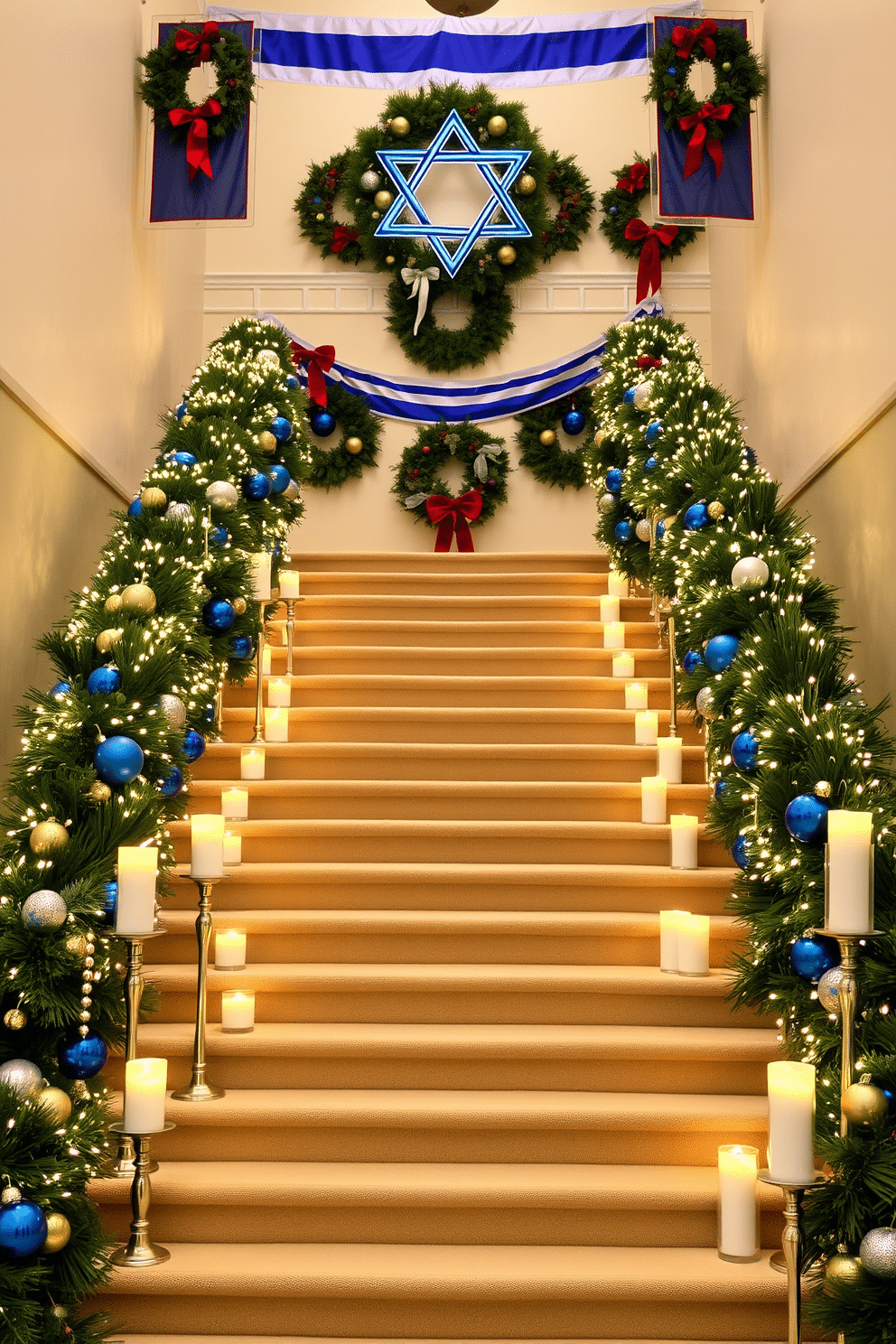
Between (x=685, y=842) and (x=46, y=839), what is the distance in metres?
1.98

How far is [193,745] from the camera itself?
3.88 m

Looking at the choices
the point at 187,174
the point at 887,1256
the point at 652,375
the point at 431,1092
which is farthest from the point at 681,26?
the point at 887,1256

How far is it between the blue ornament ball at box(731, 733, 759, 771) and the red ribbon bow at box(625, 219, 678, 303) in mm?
5505

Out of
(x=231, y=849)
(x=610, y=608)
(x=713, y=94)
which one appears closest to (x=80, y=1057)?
(x=231, y=849)

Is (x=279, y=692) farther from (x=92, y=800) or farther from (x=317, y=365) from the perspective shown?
(x=317, y=365)

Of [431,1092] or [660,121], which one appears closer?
[431,1092]

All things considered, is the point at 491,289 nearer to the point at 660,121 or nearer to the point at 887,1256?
the point at 660,121

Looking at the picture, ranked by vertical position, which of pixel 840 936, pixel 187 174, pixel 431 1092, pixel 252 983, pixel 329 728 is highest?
pixel 187 174

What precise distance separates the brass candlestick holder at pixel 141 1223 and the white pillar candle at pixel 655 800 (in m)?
1.98

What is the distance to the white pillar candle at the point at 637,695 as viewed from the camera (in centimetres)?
480

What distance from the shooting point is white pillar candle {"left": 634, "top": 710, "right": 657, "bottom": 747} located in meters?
4.57

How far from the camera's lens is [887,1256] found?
6.67ft

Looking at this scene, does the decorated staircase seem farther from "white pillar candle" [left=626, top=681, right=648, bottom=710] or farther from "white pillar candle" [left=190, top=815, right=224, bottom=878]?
"white pillar candle" [left=190, top=815, right=224, bottom=878]

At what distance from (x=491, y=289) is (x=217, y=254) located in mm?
1808
